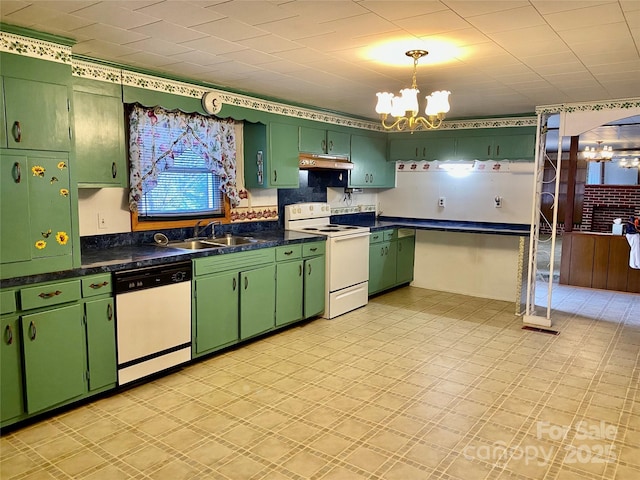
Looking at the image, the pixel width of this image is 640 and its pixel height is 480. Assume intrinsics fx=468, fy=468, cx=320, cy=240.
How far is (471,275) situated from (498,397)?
308cm

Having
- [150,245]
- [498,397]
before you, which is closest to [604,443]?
[498,397]

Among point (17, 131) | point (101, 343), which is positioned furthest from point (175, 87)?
point (101, 343)

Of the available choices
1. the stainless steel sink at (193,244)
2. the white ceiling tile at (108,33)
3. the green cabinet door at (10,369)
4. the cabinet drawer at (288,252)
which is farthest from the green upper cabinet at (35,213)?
the cabinet drawer at (288,252)

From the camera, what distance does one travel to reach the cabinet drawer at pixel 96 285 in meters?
2.93

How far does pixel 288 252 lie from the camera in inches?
176

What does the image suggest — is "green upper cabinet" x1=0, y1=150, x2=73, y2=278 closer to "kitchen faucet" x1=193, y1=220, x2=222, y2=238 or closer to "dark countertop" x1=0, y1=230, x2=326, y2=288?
"dark countertop" x1=0, y1=230, x2=326, y2=288

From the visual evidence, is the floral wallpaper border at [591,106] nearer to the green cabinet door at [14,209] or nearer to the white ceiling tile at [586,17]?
the white ceiling tile at [586,17]

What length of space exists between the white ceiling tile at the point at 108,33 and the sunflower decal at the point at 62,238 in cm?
119

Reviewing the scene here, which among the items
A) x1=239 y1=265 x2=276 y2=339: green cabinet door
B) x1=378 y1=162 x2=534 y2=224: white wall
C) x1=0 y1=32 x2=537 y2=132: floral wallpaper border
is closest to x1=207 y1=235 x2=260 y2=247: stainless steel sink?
x1=239 y1=265 x2=276 y2=339: green cabinet door

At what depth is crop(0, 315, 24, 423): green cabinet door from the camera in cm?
259

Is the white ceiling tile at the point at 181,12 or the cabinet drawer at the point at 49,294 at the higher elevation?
the white ceiling tile at the point at 181,12

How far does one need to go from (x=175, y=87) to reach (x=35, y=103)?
1317mm

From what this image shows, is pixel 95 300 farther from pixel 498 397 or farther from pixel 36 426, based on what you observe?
pixel 498 397

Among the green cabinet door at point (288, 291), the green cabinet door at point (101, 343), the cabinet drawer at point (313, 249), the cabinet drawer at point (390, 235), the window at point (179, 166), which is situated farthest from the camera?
the cabinet drawer at point (390, 235)
